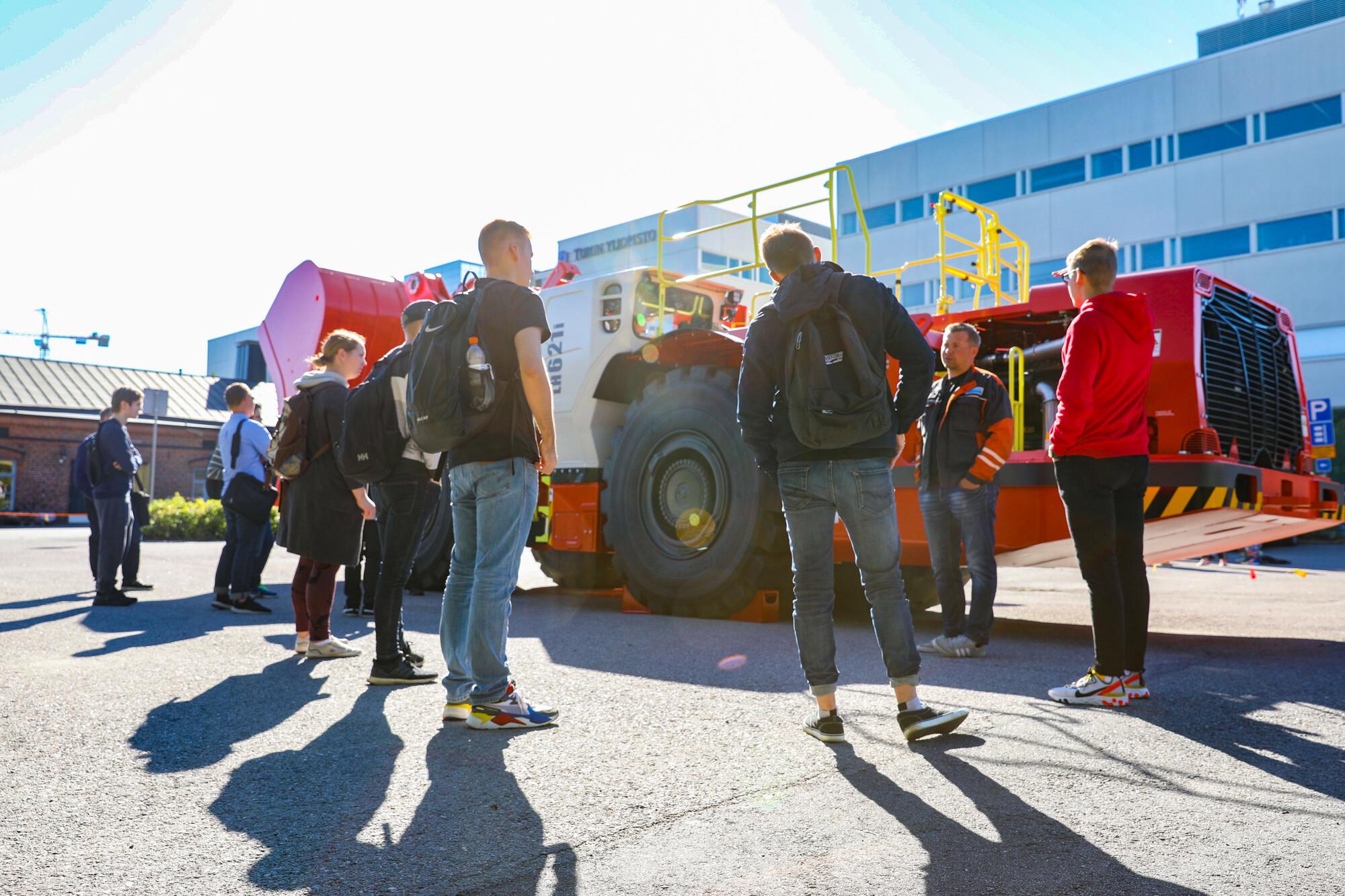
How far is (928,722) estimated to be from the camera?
3350 millimetres

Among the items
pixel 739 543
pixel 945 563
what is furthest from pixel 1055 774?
pixel 739 543

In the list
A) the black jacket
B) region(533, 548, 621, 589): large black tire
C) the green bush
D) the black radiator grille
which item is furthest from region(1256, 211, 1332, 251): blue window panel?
the black jacket

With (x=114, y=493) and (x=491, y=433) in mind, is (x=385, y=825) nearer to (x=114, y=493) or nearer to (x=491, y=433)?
(x=491, y=433)

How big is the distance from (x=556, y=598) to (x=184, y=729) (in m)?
5.02

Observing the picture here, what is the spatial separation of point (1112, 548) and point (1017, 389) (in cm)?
173

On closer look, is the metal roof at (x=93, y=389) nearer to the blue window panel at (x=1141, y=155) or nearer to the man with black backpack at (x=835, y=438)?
the blue window panel at (x=1141, y=155)

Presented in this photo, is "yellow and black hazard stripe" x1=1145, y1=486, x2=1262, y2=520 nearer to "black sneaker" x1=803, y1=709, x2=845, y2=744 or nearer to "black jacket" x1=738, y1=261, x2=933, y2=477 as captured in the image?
"black jacket" x1=738, y1=261, x2=933, y2=477

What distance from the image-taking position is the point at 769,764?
310 cm

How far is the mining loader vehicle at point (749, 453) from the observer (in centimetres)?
529

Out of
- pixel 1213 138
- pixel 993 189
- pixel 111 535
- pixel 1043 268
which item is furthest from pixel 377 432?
pixel 993 189

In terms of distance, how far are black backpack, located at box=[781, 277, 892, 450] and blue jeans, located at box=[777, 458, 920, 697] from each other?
0.13 metres

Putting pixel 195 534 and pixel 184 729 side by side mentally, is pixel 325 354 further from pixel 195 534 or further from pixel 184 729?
pixel 195 534

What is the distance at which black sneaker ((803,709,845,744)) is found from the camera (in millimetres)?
3373

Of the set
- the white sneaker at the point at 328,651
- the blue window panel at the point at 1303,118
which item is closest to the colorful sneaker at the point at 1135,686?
the white sneaker at the point at 328,651
